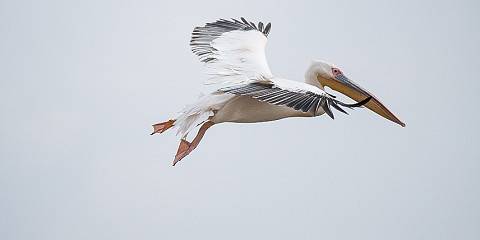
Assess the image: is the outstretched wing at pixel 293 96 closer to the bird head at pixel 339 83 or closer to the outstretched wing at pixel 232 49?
the outstretched wing at pixel 232 49

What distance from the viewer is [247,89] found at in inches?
467

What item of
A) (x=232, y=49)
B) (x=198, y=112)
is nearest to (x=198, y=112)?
(x=198, y=112)

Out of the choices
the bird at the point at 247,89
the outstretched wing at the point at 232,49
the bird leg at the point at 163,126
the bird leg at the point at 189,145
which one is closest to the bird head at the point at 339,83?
the bird at the point at 247,89

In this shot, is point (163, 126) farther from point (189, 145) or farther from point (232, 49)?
point (232, 49)

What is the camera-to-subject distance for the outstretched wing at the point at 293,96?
1129 cm

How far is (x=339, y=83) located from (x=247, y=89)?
2.79 m

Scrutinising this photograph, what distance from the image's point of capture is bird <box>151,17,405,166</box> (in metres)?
11.6

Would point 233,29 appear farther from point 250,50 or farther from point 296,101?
point 296,101

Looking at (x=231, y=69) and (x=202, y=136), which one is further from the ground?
(x=231, y=69)

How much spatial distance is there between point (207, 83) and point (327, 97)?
1906mm

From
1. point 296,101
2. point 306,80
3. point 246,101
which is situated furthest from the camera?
point 306,80

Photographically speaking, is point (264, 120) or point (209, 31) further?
point (209, 31)

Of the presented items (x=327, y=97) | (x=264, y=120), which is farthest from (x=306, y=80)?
(x=327, y=97)

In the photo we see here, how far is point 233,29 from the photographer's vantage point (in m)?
15.4
